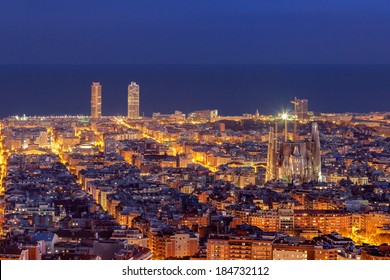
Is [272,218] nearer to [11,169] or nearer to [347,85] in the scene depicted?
[11,169]

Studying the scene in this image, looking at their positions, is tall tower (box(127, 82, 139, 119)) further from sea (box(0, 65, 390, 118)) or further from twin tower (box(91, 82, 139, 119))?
sea (box(0, 65, 390, 118))

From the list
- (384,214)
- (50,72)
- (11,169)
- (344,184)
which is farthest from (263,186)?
(50,72)

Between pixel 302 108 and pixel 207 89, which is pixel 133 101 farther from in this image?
pixel 302 108

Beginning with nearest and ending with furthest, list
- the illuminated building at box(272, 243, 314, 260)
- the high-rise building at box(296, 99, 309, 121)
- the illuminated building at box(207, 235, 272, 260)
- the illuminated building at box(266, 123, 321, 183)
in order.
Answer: the illuminated building at box(272, 243, 314, 260)
the illuminated building at box(207, 235, 272, 260)
the illuminated building at box(266, 123, 321, 183)
the high-rise building at box(296, 99, 309, 121)

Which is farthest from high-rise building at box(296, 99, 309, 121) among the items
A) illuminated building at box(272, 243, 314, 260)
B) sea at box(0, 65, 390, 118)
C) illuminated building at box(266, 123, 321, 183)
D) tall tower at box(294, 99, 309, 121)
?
illuminated building at box(272, 243, 314, 260)

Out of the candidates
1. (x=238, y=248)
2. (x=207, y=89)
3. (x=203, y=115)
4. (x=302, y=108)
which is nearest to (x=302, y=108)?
(x=302, y=108)

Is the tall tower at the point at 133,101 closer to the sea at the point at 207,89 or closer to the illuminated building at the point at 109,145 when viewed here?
the sea at the point at 207,89
